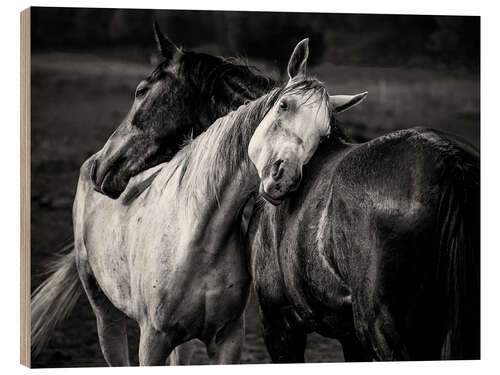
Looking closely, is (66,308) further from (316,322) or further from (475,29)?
(475,29)

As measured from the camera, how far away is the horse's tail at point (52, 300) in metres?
5.27

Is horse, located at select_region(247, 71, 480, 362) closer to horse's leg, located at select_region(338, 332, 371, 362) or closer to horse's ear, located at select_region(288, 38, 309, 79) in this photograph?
horse's leg, located at select_region(338, 332, 371, 362)

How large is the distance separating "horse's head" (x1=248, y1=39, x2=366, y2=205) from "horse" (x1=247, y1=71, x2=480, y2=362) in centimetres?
3

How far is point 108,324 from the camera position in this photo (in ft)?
17.9

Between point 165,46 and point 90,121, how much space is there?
1.81 feet

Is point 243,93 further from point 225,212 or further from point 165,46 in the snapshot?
point 225,212

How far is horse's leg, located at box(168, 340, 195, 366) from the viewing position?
535cm

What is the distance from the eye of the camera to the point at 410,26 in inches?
217

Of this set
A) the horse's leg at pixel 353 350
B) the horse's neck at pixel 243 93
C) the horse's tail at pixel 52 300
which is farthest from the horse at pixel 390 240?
the horse's tail at pixel 52 300

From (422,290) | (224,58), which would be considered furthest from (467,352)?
(224,58)

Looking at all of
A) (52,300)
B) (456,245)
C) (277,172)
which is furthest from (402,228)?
(52,300)

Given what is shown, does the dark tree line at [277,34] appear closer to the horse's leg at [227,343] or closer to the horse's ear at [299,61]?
the horse's ear at [299,61]

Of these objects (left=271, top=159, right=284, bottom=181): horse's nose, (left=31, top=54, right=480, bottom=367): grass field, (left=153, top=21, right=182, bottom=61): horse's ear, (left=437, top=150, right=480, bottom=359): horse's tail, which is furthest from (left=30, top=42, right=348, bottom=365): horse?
(left=437, top=150, right=480, bottom=359): horse's tail

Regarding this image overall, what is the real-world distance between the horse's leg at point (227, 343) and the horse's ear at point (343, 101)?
3.85 ft
